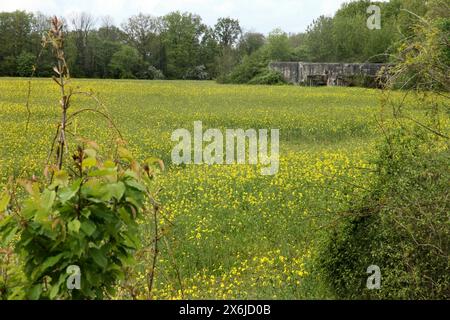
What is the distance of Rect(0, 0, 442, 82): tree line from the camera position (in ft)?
Answer: 156

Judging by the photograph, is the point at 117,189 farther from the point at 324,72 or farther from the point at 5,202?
the point at 324,72

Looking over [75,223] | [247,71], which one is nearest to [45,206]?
[75,223]

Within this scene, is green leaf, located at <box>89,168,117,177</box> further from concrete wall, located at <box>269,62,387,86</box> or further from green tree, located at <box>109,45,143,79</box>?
green tree, located at <box>109,45,143,79</box>

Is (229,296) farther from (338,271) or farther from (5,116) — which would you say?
(5,116)

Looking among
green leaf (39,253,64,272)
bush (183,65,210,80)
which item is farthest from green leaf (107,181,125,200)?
bush (183,65,210,80)

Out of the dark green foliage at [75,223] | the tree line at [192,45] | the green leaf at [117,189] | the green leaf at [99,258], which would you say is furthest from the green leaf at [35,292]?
the tree line at [192,45]

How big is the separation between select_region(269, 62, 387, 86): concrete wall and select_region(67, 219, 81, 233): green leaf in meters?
48.1

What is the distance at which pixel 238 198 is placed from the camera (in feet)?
31.0

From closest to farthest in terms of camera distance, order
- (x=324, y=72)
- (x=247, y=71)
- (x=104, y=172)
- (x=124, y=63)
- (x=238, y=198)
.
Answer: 1. (x=104, y=172)
2. (x=238, y=198)
3. (x=324, y=72)
4. (x=124, y=63)
5. (x=247, y=71)

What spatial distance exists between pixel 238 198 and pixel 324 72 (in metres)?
45.4

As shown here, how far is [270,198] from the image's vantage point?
933 cm

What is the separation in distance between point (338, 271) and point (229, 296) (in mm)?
1211

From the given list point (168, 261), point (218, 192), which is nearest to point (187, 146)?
point (218, 192)
